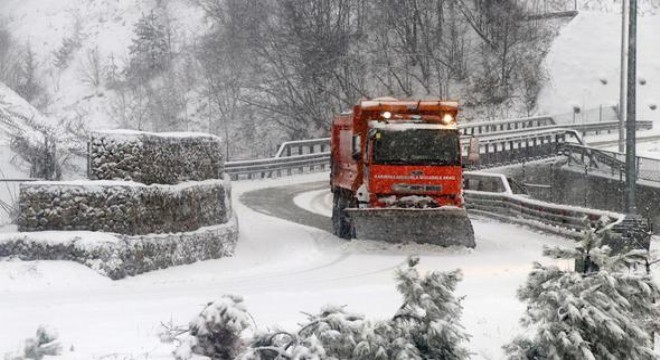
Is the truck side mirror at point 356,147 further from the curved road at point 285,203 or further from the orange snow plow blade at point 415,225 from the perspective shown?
the curved road at point 285,203

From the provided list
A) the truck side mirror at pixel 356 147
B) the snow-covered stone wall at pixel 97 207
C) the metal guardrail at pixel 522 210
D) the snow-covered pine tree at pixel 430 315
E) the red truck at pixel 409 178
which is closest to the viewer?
the snow-covered pine tree at pixel 430 315

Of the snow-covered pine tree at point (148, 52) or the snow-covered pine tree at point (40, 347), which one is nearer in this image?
the snow-covered pine tree at point (40, 347)

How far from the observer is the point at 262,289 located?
47.6 feet

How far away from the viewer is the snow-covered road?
10289 millimetres

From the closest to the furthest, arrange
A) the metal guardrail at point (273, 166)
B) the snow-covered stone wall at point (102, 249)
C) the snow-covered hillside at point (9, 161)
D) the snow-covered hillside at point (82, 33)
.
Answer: the snow-covered stone wall at point (102, 249) → the snow-covered hillside at point (9, 161) → the metal guardrail at point (273, 166) → the snow-covered hillside at point (82, 33)

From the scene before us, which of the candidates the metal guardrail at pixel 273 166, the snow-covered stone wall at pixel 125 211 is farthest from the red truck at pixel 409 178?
the metal guardrail at pixel 273 166

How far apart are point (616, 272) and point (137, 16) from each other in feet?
293

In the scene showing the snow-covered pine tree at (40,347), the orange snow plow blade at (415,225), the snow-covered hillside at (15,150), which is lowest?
the orange snow plow blade at (415,225)

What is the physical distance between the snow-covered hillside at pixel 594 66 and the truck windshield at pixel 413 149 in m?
38.8

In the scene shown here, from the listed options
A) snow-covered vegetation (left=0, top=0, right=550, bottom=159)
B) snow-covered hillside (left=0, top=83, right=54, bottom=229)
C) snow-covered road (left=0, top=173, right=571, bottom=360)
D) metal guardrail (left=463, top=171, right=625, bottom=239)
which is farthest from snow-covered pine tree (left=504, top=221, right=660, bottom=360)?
snow-covered vegetation (left=0, top=0, right=550, bottom=159)

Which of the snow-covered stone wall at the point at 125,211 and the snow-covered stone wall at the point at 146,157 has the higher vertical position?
the snow-covered stone wall at the point at 146,157

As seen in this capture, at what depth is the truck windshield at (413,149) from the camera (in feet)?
64.3

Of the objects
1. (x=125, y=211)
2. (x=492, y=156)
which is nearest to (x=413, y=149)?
(x=125, y=211)

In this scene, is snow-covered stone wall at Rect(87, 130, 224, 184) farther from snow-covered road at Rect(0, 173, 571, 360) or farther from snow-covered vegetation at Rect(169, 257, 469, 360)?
snow-covered vegetation at Rect(169, 257, 469, 360)
